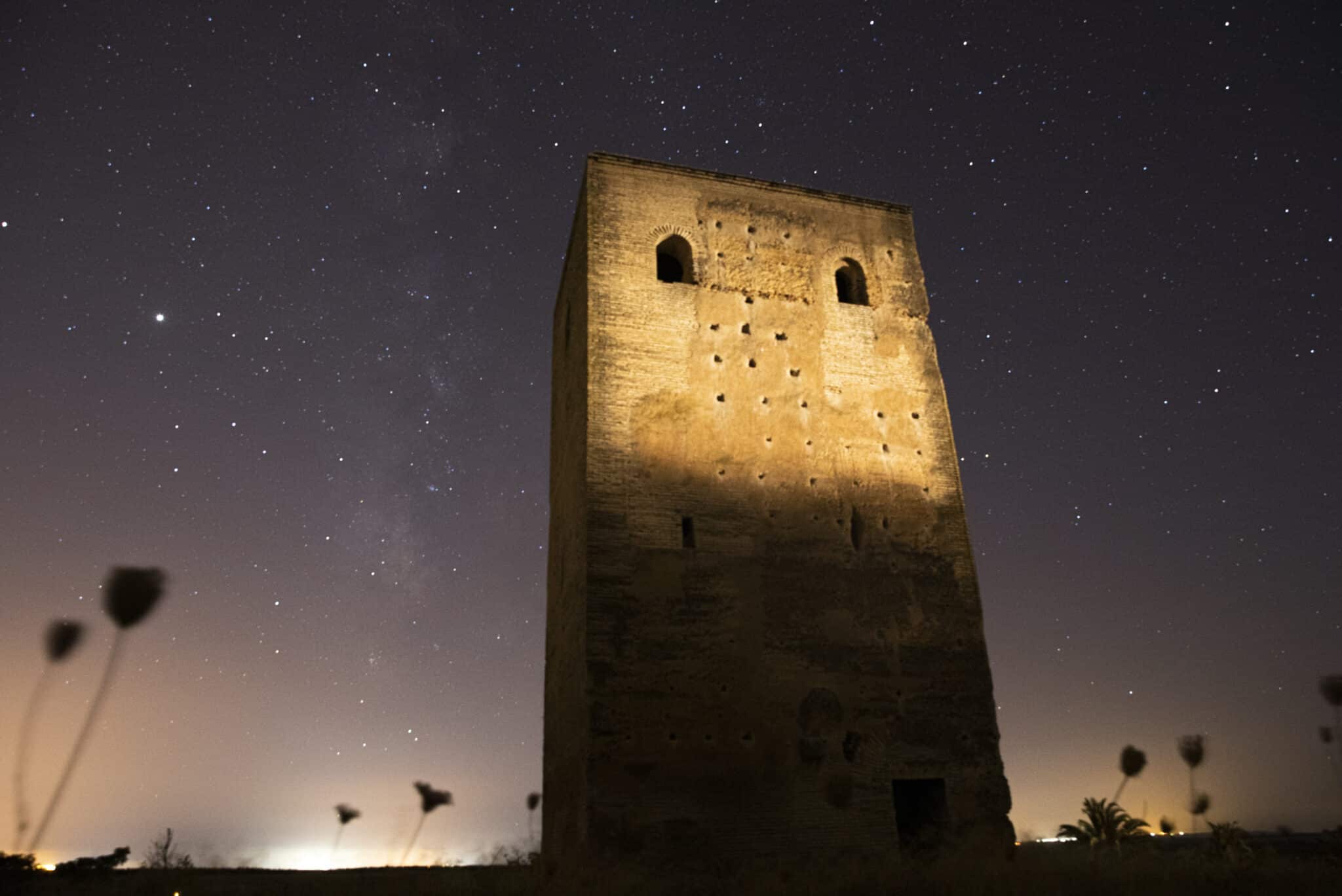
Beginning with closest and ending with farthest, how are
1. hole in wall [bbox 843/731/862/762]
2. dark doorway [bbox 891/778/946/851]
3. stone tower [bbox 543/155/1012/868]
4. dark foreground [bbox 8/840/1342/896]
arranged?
dark foreground [bbox 8/840/1342/896] < stone tower [bbox 543/155/1012/868] < hole in wall [bbox 843/731/862/762] < dark doorway [bbox 891/778/946/851]

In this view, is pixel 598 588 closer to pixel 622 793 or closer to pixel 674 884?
pixel 622 793

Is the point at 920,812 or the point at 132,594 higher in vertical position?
the point at 132,594

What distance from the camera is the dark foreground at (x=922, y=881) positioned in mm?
9188

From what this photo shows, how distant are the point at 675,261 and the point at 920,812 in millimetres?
9172

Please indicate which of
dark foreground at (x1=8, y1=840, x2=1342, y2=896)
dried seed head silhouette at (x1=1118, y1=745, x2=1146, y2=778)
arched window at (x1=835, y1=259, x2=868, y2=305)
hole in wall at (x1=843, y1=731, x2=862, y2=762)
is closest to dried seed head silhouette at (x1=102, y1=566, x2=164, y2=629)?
dark foreground at (x1=8, y1=840, x2=1342, y2=896)

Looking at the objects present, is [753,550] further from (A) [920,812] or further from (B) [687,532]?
(A) [920,812]

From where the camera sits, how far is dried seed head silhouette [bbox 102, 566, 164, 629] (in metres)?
7.51

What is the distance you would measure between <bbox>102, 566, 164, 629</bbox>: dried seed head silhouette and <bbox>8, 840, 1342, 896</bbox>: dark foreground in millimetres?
4667

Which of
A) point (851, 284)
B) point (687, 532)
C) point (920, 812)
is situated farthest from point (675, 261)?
point (920, 812)

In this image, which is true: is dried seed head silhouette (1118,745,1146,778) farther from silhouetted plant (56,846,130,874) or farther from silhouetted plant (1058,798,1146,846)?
silhouetted plant (56,846,130,874)

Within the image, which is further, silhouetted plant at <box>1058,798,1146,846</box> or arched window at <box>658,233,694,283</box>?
silhouetted plant at <box>1058,798,1146,846</box>

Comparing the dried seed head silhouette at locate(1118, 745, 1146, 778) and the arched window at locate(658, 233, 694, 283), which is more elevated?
the arched window at locate(658, 233, 694, 283)

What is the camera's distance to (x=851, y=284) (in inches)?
598

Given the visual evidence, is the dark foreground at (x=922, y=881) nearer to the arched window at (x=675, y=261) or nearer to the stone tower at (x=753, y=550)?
the stone tower at (x=753, y=550)
